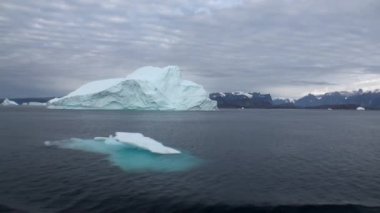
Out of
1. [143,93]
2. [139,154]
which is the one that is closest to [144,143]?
[139,154]

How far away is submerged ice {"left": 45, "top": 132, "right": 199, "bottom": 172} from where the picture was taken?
18.8 metres

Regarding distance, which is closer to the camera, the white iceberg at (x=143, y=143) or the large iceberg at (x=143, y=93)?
the white iceberg at (x=143, y=143)

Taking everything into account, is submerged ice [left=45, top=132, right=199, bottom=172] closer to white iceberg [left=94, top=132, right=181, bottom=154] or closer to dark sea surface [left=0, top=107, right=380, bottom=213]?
white iceberg [left=94, top=132, right=181, bottom=154]

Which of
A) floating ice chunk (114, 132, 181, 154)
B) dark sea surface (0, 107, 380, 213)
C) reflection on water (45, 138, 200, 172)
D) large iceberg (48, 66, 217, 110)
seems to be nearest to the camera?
dark sea surface (0, 107, 380, 213)

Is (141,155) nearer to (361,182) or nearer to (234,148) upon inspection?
(234,148)

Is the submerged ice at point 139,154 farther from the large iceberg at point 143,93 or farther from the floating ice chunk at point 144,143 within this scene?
the large iceberg at point 143,93

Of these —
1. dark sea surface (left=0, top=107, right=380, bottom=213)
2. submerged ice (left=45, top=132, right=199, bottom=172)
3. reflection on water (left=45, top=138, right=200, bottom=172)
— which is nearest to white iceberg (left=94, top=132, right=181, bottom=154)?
submerged ice (left=45, top=132, right=199, bottom=172)

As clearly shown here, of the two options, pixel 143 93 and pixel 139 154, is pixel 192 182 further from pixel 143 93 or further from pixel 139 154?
pixel 143 93

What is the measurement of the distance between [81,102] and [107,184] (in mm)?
76425

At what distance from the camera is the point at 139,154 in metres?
22.0

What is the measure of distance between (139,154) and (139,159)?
158 cm

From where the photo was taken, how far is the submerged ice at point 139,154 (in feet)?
61.8

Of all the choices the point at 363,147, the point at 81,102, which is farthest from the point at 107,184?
the point at 81,102

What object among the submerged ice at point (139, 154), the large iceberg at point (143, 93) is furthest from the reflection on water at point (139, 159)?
the large iceberg at point (143, 93)
